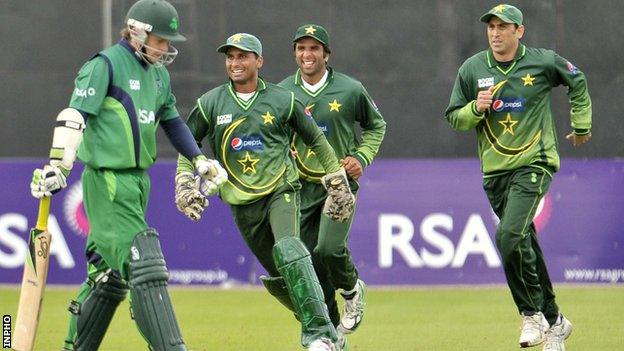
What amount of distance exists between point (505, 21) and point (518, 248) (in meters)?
1.61

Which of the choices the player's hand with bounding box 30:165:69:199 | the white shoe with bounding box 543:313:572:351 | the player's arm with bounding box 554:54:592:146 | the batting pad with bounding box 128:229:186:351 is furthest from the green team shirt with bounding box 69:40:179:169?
the player's arm with bounding box 554:54:592:146

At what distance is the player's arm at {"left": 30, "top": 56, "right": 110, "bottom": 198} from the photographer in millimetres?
7836

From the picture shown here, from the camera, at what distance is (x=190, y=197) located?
9.37 meters

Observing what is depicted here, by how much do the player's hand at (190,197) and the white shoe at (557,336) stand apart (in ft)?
8.74

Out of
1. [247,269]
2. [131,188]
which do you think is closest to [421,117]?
[247,269]

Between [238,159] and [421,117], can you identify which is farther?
[421,117]

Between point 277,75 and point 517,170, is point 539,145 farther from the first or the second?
point 277,75

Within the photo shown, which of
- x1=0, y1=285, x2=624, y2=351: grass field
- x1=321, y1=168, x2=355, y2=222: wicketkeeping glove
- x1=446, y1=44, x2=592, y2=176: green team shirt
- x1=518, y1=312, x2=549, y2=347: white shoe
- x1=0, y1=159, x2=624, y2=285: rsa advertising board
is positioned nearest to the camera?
x1=321, y1=168, x2=355, y2=222: wicketkeeping glove

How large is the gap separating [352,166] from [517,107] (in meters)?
1.24

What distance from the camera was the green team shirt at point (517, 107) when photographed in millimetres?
10445

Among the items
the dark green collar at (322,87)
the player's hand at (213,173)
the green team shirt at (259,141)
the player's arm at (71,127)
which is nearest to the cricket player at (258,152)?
the green team shirt at (259,141)

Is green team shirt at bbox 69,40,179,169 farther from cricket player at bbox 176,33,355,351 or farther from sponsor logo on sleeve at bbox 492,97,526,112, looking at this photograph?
sponsor logo on sleeve at bbox 492,97,526,112

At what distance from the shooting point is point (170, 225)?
52.1 ft

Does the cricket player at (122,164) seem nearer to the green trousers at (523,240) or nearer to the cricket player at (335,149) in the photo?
the cricket player at (335,149)
